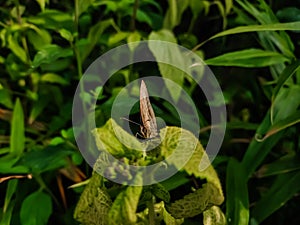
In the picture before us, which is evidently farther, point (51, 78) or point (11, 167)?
point (51, 78)

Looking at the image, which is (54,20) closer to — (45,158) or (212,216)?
(45,158)

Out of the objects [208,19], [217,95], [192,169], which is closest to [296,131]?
[217,95]

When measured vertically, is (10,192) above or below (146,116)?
below

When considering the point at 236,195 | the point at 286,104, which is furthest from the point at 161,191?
the point at 286,104

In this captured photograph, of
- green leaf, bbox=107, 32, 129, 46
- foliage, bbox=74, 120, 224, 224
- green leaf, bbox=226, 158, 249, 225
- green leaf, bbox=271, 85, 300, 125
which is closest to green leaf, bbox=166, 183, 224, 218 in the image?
foliage, bbox=74, 120, 224, 224

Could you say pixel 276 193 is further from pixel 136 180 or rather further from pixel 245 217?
pixel 136 180

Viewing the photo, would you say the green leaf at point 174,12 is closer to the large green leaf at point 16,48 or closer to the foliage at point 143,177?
the large green leaf at point 16,48
